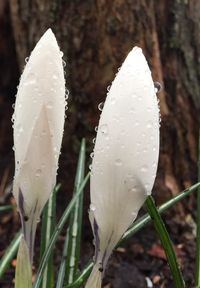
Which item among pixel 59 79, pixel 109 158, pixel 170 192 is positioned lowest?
pixel 170 192

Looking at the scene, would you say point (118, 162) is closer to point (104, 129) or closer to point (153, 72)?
point (104, 129)

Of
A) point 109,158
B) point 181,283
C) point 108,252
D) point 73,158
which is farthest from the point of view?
point 73,158

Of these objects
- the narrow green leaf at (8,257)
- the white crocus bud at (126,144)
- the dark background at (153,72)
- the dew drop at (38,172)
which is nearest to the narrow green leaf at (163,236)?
the white crocus bud at (126,144)

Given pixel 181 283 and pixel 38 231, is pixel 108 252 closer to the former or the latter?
pixel 181 283

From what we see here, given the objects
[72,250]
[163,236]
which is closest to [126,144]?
[163,236]

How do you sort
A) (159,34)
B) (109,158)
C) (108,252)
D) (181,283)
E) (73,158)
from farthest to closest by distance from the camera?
(73,158)
(159,34)
(181,283)
(108,252)
(109,158)

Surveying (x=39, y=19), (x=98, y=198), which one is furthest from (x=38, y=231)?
(x=98, y=198)

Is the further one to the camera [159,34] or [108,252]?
[159,34]

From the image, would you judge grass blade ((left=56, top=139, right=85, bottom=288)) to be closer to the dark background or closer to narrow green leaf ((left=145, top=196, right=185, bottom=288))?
narrow green leaf ((left=145, top=196, right=185, bottom=288))
